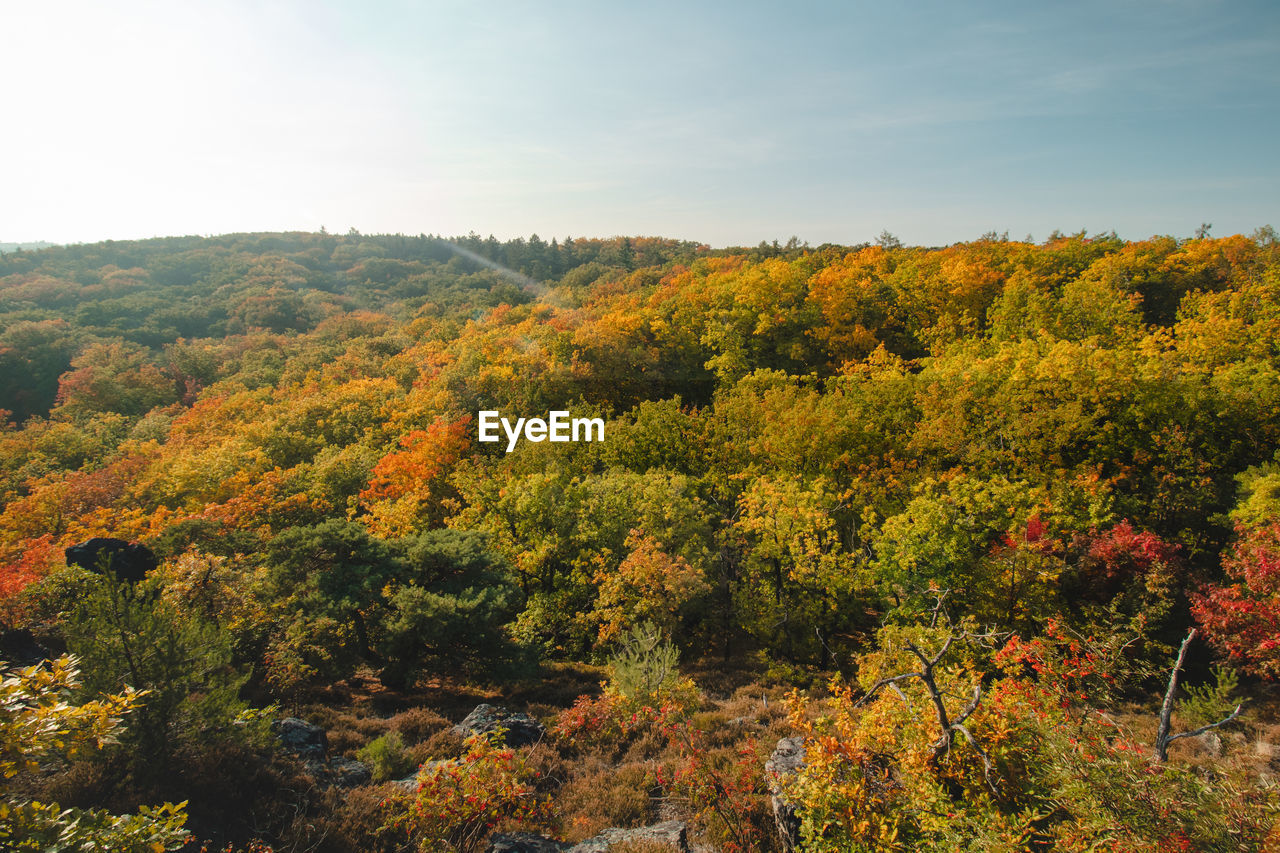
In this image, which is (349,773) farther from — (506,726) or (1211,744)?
(1211,744)

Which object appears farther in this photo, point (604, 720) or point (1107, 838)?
point (604, 720)

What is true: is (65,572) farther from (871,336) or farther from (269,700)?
(871,336)

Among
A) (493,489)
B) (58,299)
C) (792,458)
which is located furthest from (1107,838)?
(58,299)

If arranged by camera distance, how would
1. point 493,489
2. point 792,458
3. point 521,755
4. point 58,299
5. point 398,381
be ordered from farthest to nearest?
1. point 58,299
2. point 398,381
3. point 493,489
4. point 792,458
5. point 521,755

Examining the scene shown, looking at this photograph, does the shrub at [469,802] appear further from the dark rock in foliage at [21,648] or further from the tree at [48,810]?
the dark rock in foliage at [21,648]

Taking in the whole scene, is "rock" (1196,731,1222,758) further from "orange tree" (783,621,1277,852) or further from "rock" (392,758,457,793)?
"rock" (392,758,457,793)
